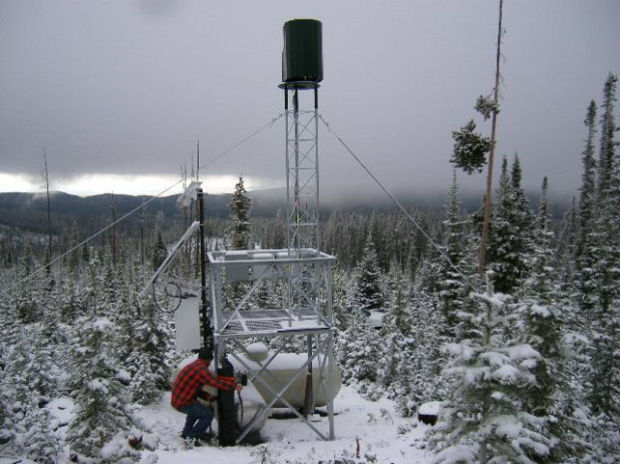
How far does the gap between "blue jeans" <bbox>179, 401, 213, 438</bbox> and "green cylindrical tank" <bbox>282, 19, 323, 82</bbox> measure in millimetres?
9085

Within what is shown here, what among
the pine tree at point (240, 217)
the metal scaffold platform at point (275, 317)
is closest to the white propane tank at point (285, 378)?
the metal scaffold platform at point (275, 317)

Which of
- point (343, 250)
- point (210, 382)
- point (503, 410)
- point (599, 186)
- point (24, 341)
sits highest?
point (599, 186)

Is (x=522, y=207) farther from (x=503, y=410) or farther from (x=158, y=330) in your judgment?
(x=503, y=410)

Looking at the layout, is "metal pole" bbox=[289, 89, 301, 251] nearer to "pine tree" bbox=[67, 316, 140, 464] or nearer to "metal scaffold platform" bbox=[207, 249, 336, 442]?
"metal scaffold platform" bbox=[207, 249, 336, 442]

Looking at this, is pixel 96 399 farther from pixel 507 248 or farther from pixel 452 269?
pixel 452 269

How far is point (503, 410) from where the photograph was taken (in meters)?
6.58

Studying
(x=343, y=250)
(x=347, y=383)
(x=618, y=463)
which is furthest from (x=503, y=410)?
(x=343, y=250)

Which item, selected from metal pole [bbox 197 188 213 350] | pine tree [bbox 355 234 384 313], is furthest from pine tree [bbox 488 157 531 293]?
pine tree [bbox 355 234 384 313]

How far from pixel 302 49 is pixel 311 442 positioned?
35.0 feet

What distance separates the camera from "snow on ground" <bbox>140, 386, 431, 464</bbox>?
33.0 ft

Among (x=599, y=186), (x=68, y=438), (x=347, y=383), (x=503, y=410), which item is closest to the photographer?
(x=503, y=410)

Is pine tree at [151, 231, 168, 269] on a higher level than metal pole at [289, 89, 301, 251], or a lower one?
lower

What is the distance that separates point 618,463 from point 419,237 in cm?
7865

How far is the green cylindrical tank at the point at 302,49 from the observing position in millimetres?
12477
